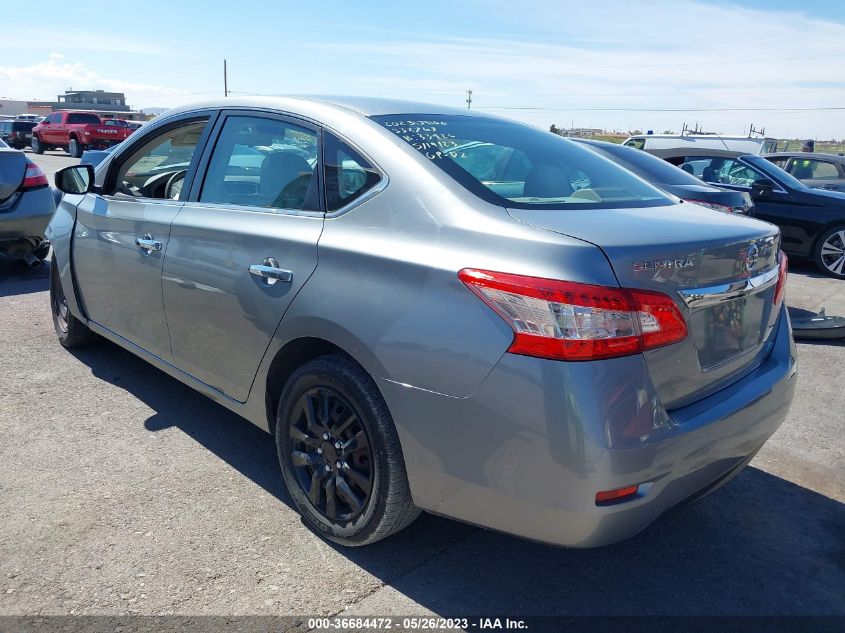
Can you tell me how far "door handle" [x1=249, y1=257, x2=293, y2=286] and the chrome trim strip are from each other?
1.43 meters

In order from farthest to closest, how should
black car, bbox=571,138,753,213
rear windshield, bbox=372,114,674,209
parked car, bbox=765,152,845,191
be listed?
parked car, bbox=765,152,845,191 → black car, bbox=571,138,753,213 → rear windshield, bbox=372,114,674,209

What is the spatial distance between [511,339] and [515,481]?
1.43ft

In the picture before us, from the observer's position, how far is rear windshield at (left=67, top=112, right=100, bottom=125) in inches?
1257

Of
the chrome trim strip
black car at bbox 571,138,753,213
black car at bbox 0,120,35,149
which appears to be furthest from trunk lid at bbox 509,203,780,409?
black car at bbox 0,120,35,149

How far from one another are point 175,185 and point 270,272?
126 cm

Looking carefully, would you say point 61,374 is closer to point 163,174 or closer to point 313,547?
point 163,174

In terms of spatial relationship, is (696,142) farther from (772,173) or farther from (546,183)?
(546,183)

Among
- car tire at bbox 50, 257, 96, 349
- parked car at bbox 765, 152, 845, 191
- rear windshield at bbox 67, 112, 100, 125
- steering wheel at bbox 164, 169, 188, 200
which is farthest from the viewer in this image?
rear windshield at bbox 67, 112, 100, 125

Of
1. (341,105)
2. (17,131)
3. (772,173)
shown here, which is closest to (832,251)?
(772,173)

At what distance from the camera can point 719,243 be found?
2357 mm

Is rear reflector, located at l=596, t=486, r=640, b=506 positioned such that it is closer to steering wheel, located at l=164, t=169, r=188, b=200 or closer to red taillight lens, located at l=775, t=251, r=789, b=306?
red taillight lens, located at l=775, t=251, r=789, b=306

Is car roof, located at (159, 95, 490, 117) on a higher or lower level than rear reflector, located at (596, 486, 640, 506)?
higher

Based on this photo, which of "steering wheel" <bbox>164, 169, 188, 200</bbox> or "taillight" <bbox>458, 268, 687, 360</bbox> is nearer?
"taillight" <bbox>458, 268, 687, 360</bbox>

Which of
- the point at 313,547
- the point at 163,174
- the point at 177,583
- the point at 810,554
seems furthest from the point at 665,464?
the point at 163,174
